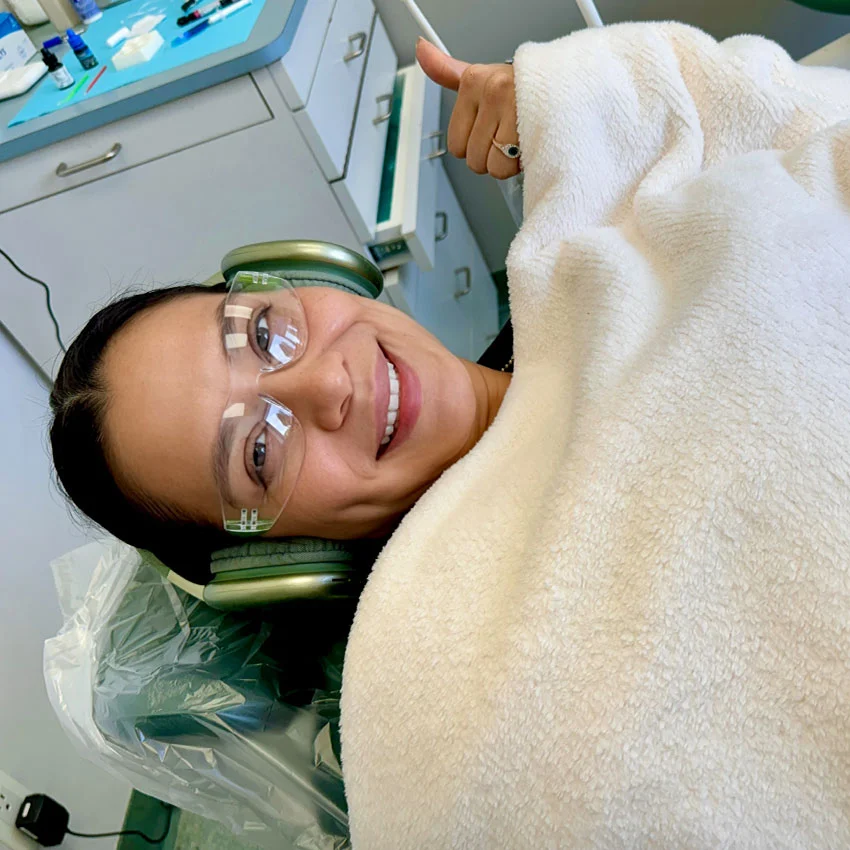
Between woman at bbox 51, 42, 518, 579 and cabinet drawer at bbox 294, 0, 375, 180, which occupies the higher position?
cabinet drawer at bbox 294, 0, 375, 180

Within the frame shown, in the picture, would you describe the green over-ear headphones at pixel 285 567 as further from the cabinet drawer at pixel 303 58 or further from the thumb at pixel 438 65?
the cabinet drawer at pixel 303 58

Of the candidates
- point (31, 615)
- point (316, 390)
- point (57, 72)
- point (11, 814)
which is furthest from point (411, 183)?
point (11, 814)

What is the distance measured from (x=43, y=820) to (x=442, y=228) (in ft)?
5.33

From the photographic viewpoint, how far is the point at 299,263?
2.93ft

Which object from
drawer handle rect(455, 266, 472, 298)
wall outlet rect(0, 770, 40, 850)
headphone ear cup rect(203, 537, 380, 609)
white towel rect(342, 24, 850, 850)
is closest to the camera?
white towel rect(342, 24, 850, 850)

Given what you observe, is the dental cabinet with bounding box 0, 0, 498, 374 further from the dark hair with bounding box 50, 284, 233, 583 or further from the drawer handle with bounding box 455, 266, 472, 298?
the dark hair with bounding box 50, 284, 233, 583

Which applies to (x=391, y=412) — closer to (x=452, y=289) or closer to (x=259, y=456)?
(x=259, y=456)

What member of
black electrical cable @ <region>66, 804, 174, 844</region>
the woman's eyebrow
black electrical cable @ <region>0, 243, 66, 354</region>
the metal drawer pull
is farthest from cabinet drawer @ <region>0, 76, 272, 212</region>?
A: black electrical cable @ <region>66, 804, 174, 844</region>

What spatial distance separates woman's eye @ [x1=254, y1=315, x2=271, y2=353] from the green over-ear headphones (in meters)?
0.12

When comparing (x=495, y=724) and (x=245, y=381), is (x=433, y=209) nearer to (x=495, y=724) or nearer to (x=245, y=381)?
(x=245, y=381)

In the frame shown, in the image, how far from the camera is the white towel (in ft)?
1.29

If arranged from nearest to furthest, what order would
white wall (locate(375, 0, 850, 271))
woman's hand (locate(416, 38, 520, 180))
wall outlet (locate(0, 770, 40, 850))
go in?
woman's hand (locate(416, 38, 520, 180))
wall outlet (locate(0, 770, 40, 850))
white wall (locate(375, 0, 850, 271))

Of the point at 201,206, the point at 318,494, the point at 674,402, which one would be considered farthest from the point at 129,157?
the point at 674,402

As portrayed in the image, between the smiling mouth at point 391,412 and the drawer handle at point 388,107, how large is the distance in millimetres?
1020
